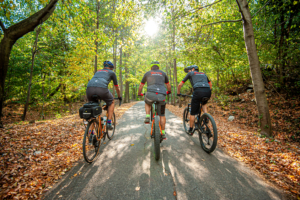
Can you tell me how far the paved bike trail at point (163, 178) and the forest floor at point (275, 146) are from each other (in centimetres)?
33

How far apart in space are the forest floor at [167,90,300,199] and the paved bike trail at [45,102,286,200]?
0.33 meters

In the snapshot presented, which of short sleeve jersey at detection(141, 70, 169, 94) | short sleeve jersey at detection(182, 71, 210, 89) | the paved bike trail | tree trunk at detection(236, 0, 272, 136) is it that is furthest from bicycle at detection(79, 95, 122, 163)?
tree trunk at detection(236, 0, 272, 136)

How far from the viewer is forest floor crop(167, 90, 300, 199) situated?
226 cm

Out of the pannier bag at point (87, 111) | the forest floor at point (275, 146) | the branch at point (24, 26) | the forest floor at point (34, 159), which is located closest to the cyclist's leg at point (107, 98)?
the pannier bag at point (87, 111)

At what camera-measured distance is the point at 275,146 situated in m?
3.40

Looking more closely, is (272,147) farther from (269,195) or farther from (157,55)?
(157,55)

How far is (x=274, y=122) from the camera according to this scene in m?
5.61

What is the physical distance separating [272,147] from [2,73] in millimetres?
8309

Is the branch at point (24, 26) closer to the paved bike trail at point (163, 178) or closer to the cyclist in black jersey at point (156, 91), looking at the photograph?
the cyclist in black jersey at point (156, 91)

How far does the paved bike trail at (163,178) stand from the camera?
1.87m

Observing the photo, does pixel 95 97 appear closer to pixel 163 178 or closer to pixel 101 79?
pixel 101 79

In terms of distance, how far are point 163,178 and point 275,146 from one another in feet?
11.7

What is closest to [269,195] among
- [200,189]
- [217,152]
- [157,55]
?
[200,189]

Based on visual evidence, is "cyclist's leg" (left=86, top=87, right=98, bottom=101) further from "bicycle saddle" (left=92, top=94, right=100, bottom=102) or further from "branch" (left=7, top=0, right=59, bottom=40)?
"branch" (left=7, top=0, right=59, bottom=40)
